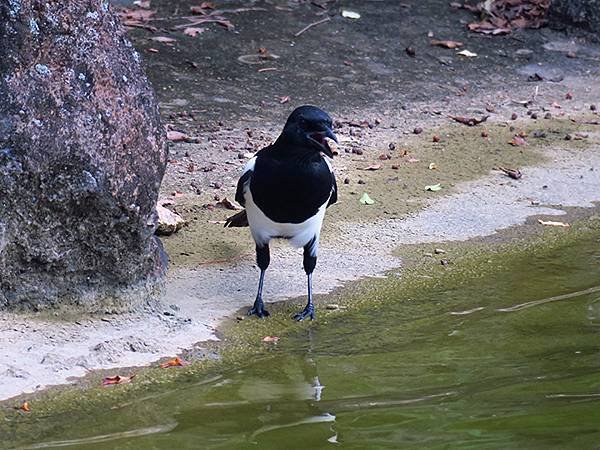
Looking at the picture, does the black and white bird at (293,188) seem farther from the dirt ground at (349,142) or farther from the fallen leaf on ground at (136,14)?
the fallen leaf on ground at (136,14)

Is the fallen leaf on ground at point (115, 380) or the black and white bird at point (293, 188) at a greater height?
the black and white bird at point (293, 188)

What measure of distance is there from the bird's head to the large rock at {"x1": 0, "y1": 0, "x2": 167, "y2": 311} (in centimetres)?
67

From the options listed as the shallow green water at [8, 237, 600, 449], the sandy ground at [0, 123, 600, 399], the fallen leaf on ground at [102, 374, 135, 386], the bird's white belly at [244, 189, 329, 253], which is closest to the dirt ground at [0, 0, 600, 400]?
the sandy ground at [0, 123, 600, 399]

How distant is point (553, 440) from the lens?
188 inches

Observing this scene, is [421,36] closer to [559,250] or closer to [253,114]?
[253,114]

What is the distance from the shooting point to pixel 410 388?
543 centimetres

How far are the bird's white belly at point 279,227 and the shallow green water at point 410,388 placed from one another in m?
0.51

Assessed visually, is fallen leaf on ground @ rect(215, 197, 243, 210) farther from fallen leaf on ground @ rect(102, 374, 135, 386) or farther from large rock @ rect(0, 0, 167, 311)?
fallen leaf on ground @ rect(102, 374, 135, 386)

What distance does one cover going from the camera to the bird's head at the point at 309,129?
19.8ft

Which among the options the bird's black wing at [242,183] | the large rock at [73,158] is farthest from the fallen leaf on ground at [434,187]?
the large rock at [73,158]

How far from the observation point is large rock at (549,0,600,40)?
1209 cm

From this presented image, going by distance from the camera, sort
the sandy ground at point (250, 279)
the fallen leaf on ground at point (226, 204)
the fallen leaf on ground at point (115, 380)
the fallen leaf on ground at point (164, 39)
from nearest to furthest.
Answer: the fallen leaf on ground at point (115, 380) < the sandy ground at point (250, 279) < the fallen leaf on ground at point (226, 204) < the fallen leaf on ground at point (164, 39)

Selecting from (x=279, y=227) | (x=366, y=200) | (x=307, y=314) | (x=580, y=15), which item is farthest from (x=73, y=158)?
(x=580, y=15)

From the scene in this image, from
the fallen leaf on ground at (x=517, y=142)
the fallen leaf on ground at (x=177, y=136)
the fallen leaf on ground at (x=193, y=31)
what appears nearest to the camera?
the fallen leaf on ground at (x=177, y=136)
